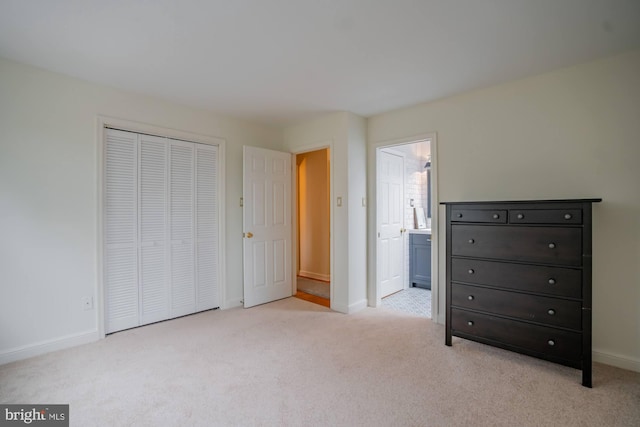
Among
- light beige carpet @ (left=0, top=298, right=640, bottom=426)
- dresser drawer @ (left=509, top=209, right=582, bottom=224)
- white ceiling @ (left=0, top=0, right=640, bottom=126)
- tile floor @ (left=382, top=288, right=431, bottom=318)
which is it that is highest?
white ceiling @ (left=0, top=0, right=640, bottom=126)

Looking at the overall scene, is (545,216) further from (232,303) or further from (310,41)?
(232,303)

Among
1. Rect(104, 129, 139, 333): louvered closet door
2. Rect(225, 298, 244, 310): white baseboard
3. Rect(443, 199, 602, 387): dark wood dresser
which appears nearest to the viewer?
Rect(443, 199, 602, 387): dark wood dresser

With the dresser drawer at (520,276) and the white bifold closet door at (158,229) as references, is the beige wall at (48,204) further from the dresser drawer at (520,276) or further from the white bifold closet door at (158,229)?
the dresser drawer at (520,276)

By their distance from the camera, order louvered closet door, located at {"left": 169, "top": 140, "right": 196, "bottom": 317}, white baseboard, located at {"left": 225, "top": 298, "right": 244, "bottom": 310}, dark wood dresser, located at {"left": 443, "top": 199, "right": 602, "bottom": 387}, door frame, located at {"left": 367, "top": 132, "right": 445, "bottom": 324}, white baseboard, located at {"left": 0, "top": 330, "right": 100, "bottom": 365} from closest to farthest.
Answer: dark wood dresser, located at {"left": 443, "top": 199, "right": 602, "bottom": 387} → white baseboard, located at {"left": 0, "top": 330, "right": 100, "bottom": 365} → door frame, located at {"left": 367, "top": 132, "right": 445, "bottom": 324} → louvered closet door, located at {"left": 169, "top": 140, "right": 196, "bottom": 317} → white baseboard, located at {"left": 225, "top": 298, "right": 244, "bottom": 310}

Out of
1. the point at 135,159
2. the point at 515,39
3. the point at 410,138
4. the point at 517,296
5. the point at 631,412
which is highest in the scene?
the point at 515,39

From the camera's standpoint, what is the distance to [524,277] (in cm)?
246

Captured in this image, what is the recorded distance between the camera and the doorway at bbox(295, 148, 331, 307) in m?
5.39

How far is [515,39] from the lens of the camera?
7.23 feet

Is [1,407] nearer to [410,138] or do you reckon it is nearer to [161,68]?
[161,68]

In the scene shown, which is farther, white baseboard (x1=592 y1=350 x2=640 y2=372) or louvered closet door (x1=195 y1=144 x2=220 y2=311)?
louvered closet door (x1=195 y1=144 x2=220 y2=311)

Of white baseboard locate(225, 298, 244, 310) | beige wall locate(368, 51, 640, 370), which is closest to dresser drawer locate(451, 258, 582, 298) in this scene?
beige wall locate(368, 51, 640, 370)

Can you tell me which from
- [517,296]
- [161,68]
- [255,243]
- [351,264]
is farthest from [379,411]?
[161,68]

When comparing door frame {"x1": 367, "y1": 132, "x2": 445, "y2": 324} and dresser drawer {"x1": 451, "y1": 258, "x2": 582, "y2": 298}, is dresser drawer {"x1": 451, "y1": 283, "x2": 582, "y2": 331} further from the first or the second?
door frame {"x1": 367, "y1": 132, "x2": 445, "y2": 324}

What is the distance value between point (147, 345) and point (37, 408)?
910mm
